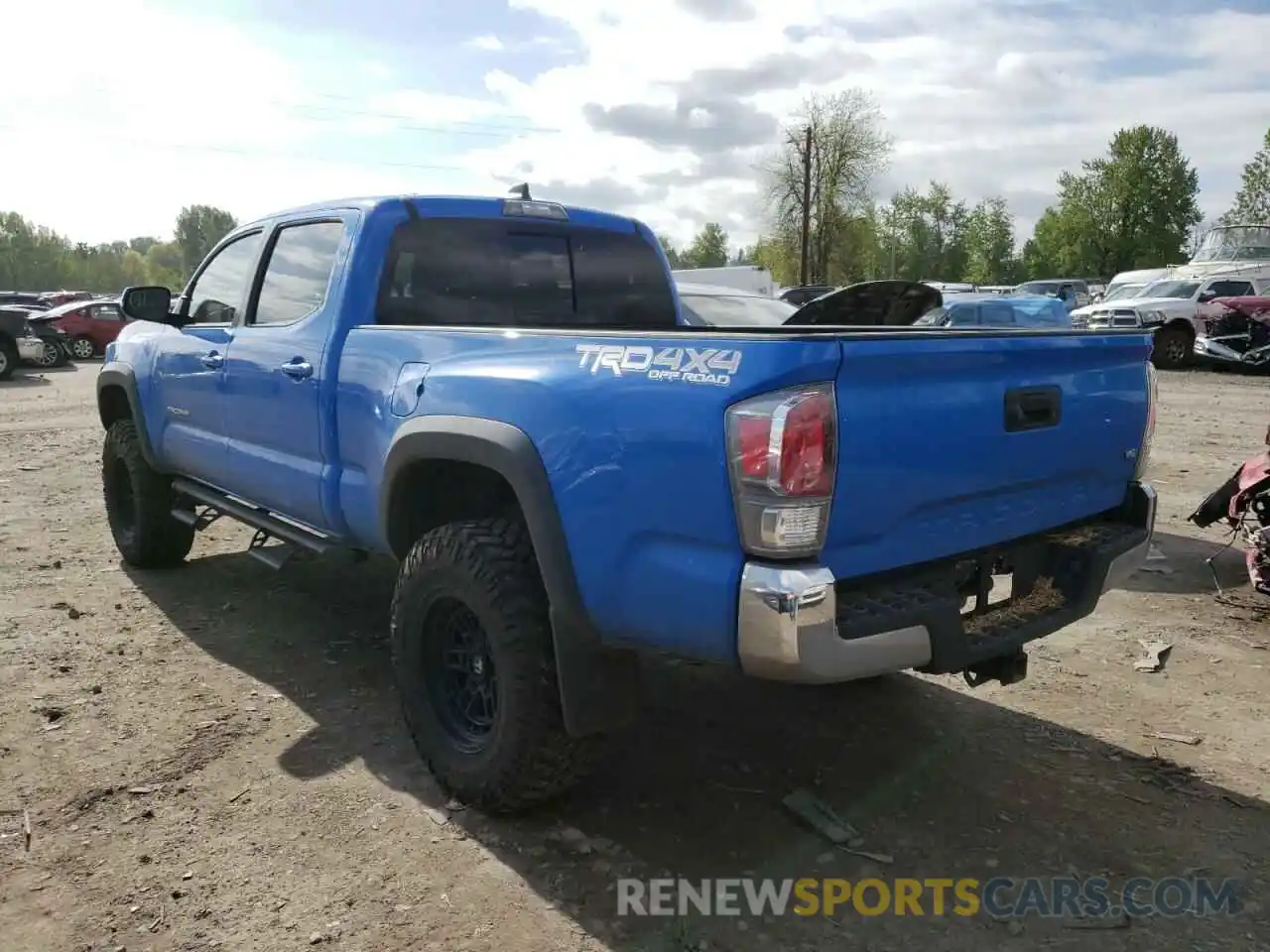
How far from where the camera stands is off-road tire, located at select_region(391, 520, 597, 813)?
2.79 meters

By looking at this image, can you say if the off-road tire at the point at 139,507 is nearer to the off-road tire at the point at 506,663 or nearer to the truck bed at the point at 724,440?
the off-road tire at the point at 506,663

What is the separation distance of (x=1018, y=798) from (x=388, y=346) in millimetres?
2630

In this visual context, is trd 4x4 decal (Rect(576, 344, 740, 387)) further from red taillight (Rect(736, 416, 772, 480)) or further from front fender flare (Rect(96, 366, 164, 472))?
front fender flare (Rect(96, 366, 164, 472))

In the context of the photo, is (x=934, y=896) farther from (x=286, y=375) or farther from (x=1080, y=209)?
(x=1080, y=209)

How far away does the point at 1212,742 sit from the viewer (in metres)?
3.63

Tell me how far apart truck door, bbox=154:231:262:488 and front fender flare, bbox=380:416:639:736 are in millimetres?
2333

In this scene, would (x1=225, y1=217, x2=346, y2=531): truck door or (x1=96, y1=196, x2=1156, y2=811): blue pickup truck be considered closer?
(x1=96, y1=196, x2=1156, y2=811): blue pickup truck

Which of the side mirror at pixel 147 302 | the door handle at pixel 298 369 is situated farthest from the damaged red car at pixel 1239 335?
the door handle at pixel 298 369

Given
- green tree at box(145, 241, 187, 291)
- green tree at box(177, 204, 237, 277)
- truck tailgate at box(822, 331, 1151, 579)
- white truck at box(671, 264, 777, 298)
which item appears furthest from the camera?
green tree at box(145, 241, 187, 291)

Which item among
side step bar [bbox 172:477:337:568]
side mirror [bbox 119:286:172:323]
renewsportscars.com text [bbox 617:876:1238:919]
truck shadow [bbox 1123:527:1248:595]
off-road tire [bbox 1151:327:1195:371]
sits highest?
side mirror [bbox 119:286:172:323]

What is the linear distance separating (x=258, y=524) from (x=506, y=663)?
200 centimetres

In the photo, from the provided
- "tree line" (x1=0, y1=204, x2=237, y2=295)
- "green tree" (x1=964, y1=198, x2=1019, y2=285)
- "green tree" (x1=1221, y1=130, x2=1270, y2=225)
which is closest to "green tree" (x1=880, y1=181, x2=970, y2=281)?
"green tree" (x1=964, y1=198, x2=1019, y2=285)

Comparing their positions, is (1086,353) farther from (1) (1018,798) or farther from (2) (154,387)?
(2) (154,387)

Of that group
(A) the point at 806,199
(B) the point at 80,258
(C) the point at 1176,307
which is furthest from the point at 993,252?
(B) the point at 80,258
